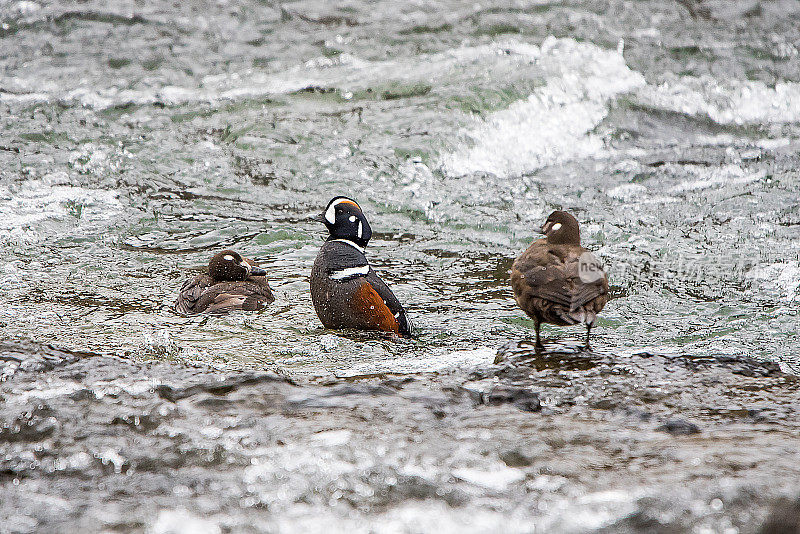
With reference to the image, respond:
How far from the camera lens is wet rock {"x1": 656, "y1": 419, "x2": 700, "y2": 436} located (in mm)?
3738

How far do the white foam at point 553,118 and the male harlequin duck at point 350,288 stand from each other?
3.70m

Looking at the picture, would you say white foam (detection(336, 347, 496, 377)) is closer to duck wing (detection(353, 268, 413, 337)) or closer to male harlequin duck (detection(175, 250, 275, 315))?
duck wing (detection(353, 268, 413, 337))

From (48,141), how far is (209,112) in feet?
7.16

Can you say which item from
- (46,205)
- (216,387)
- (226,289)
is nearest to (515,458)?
(216,387)

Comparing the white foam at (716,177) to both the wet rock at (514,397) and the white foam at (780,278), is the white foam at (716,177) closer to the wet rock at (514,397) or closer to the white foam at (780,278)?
the white foam at (780,278)

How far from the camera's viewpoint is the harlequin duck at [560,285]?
518 cm

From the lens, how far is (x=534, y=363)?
5008mm

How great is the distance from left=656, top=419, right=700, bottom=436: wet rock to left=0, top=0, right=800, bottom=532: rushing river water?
0.06 ft

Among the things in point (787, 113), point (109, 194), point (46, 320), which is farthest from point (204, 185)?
point (787, 113)

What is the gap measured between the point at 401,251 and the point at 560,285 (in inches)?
131

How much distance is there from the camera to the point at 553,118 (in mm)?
11781

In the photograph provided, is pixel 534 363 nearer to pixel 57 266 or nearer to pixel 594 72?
pixel 57 266

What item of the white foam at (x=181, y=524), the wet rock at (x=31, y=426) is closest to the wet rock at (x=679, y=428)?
the white foam at (x=181, y=524)

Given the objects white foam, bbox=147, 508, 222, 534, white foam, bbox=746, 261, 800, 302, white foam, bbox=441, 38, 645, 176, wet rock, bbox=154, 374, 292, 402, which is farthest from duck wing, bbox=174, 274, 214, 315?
white foam, bbox=746, 261, 800, 302
